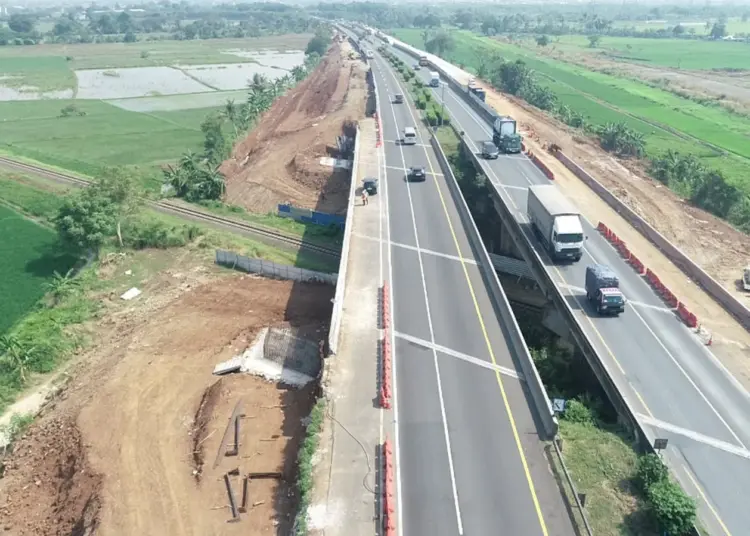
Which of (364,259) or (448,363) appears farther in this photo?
(364,259)

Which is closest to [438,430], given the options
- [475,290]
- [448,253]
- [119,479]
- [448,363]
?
[448,363]

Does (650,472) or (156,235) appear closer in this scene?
(650,472)

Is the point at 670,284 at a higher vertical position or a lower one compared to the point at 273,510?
higher

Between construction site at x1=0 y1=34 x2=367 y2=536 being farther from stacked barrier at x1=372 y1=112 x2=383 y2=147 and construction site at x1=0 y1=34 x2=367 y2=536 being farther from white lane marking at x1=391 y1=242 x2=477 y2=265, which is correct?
stacked barrier at x1=372 y1=112 x2=383 y2=147

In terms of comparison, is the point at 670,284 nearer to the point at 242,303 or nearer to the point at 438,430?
the point at 438,430

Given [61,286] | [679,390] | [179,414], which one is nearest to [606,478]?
[679,390]

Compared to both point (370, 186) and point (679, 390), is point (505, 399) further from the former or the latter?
point (370, 186)

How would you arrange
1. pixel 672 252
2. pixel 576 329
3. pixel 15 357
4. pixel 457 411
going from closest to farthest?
pixel 457 411 < pixel 576 329 < pixel 15 357 < pixel 672 252
